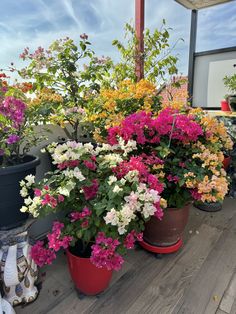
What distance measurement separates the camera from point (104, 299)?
1098 millimetres

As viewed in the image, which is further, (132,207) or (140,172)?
(140,172)

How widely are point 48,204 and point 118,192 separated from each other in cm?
29

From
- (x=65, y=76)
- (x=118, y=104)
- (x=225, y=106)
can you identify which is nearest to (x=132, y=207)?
(x=118, y=104)

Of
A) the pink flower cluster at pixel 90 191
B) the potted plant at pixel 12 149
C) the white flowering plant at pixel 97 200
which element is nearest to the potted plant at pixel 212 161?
the white flowering plant at pixel 97 200

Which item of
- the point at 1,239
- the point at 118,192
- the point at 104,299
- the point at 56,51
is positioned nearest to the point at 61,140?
the point at 56,51

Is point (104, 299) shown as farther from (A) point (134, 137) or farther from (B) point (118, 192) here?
(A) point (134, 137)

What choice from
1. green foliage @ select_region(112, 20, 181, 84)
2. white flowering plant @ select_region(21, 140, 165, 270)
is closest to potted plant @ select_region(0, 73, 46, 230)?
white flowering plant @ select_region(21, 140, 165, 270)

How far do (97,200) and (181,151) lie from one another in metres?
0.63

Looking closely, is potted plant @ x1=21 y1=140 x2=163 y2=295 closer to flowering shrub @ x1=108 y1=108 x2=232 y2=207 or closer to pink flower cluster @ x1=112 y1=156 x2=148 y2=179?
pink flower cluster @ x1=112 y1=156 x2=148 y2=179

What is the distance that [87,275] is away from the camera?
103 centimetres

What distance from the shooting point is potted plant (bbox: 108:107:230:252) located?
1.12 metres

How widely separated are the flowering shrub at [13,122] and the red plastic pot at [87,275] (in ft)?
1.92

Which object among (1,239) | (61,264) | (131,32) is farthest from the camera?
(131,32)

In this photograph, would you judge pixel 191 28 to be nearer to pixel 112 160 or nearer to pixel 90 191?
pixel 112 160
